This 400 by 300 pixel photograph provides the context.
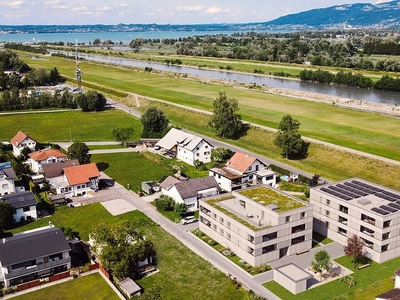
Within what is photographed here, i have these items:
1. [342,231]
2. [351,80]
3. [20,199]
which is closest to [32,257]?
[20,199]

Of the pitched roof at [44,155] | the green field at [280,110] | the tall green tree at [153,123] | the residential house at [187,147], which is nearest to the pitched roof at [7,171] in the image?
the pitched roof at [44,155]

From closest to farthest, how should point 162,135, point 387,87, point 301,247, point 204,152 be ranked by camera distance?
1. point 301,247
2. point 204,152
3. point 162,135
4. point 387,87

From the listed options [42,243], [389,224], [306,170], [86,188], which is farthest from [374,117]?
[42,243]

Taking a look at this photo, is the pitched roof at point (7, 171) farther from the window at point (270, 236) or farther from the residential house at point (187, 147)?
the window at point (270, 236)

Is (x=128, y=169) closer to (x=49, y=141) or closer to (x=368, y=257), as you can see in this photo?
(x=49, y=141)

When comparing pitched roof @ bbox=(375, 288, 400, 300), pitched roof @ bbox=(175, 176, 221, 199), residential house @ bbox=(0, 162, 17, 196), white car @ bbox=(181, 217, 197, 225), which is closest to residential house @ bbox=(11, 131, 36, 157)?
residential house @ bbox=(0, 162, 17, 196)

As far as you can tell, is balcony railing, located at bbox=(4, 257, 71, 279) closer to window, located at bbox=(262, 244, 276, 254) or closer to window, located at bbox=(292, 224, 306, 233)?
window, located at bbox=(262, 244, 276, 254)
